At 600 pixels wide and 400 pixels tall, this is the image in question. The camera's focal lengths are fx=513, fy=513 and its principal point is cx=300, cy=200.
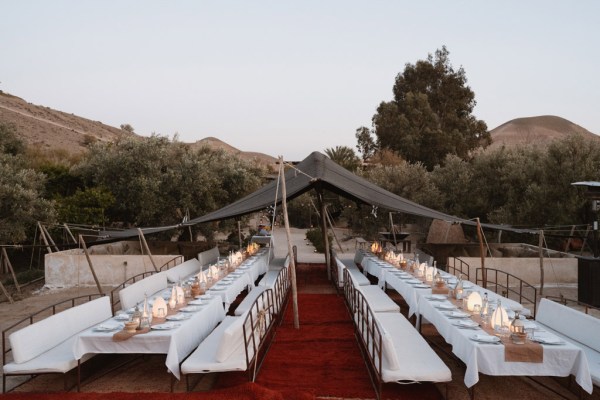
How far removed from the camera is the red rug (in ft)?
17.3

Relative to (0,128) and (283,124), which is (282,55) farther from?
(0,128)

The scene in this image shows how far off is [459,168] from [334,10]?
364 inches

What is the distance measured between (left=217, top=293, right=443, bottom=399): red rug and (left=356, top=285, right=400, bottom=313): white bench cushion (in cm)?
54

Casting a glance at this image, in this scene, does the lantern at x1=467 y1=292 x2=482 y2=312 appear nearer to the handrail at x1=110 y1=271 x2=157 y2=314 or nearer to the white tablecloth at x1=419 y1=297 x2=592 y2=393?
the white tablecloth at x1=419 y1=297 x2=592 y2=393

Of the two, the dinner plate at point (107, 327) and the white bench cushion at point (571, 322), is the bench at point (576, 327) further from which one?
the dinner plate at point (107, 327)

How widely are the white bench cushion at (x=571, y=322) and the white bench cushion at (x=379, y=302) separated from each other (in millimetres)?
2012

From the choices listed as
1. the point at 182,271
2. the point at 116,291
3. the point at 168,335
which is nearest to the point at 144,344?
the point at 168,335

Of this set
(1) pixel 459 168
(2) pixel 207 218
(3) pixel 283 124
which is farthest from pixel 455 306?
(3) pixel 283 124

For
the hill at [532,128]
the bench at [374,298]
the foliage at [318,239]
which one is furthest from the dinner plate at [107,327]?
the hill at [532,128]

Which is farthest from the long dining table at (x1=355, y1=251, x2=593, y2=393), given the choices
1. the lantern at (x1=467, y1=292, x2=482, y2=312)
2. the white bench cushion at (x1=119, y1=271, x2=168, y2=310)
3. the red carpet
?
the white bench cushion at (x1=119, y1=271, x2=168, y2=310)

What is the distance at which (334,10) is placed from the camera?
1561 cm

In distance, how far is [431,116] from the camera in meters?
39.2

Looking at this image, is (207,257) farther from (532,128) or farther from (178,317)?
(532,128)

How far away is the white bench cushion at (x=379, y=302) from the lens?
7578 millimetres
